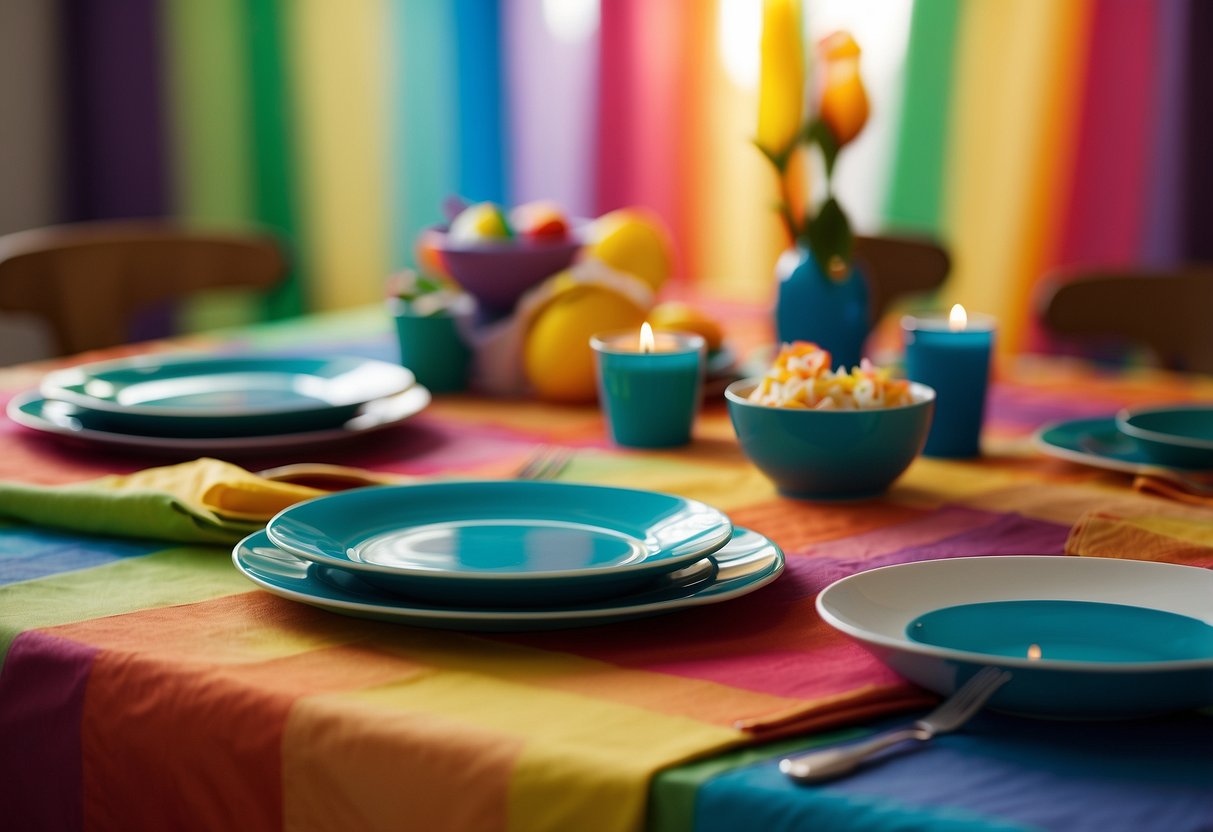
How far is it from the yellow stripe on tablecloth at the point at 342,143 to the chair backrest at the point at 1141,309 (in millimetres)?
1945

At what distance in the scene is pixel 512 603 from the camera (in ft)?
2.28

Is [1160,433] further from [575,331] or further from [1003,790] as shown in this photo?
[1003,790]

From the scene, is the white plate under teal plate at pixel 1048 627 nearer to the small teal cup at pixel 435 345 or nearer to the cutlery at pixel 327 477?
the cutlery at pixel 327 477

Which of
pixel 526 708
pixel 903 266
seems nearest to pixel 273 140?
pixel 903 266

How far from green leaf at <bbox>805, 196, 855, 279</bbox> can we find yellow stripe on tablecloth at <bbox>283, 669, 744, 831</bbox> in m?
0.72

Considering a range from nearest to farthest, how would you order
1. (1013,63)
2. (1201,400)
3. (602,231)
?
(1201,400), (602,231), (1013,63)

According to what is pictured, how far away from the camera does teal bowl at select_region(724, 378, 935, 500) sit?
96cm

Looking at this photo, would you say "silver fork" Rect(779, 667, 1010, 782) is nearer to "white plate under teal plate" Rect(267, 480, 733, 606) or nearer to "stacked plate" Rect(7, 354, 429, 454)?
"white plate under teal plate" Rect(267, 480, 733, 606)

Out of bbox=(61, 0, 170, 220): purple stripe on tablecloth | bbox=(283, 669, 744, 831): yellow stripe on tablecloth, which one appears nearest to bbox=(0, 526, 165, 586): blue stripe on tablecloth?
bbox=(283, 669, 744, 831): yellow stripe on tablecloth

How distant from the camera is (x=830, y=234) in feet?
4.10

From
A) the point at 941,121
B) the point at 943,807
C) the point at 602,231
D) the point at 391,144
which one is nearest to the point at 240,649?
the point at 943,807

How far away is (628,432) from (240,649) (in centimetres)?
54

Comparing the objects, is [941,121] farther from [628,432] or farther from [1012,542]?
[1012,542]

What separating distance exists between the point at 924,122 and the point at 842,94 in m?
1.66
